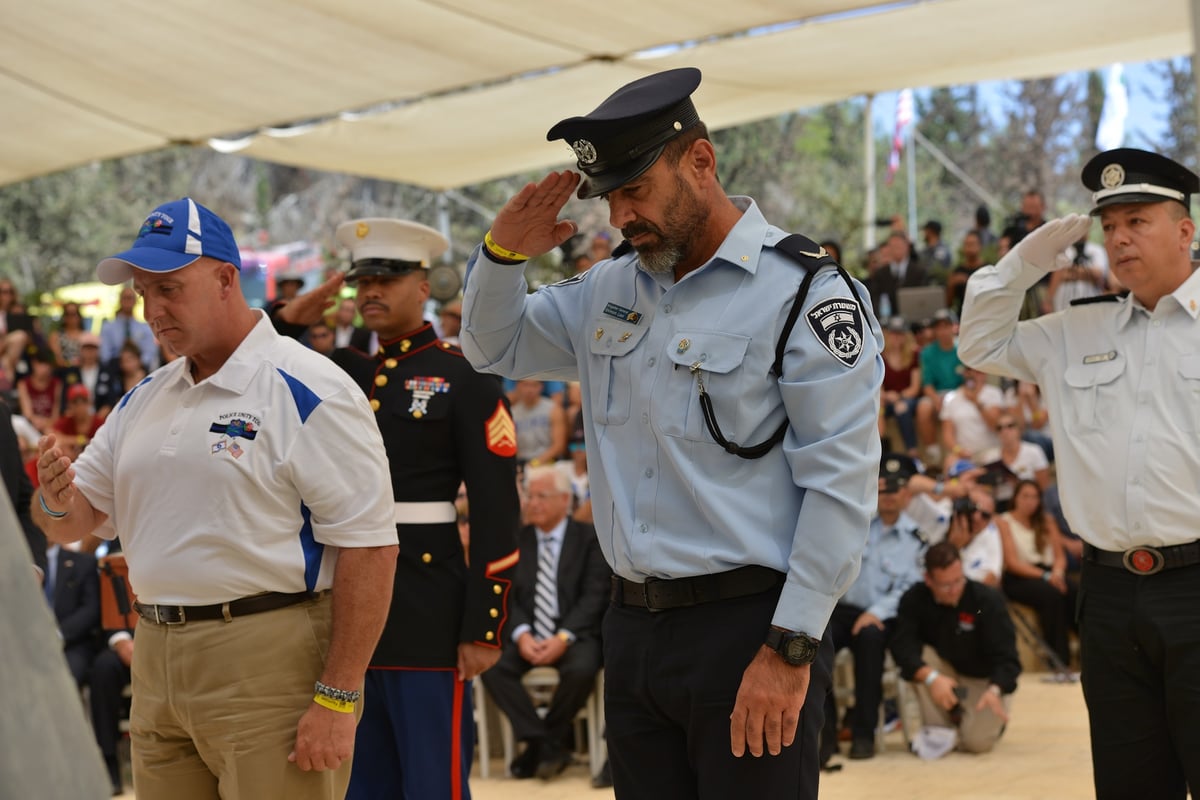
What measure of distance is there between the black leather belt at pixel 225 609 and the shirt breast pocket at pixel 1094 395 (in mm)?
1809

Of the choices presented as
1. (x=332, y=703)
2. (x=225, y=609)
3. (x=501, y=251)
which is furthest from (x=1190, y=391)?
(x=225, y=609)

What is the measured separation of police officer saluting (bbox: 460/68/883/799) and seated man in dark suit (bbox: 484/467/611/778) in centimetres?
467

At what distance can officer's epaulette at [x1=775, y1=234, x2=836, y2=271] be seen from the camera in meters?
2.31

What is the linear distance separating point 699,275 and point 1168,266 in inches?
55.0

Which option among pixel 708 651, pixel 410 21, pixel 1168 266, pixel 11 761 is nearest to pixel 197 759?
pixel 708 651

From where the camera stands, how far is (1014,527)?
8.60m

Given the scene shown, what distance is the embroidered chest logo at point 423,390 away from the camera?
12.0 feet

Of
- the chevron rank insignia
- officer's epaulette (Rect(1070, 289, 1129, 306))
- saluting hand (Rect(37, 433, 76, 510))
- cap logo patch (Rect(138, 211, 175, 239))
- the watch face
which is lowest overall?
the watch face

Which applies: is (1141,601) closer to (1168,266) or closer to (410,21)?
(1168,266)

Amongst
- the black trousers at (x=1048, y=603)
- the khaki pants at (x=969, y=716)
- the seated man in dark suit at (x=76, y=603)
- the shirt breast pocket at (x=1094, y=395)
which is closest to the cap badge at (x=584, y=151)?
the shirt breast pocket at (x=1094, y=395)

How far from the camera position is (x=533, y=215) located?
242 centimetres

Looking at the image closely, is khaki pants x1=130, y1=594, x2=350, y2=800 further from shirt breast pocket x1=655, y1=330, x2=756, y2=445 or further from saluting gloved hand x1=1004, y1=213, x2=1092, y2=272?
saluting gloved hand x1=1004, y1=213, x2=1092, y2=272

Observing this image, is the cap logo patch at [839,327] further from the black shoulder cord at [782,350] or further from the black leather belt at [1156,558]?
the black leather belt at [1156,558]

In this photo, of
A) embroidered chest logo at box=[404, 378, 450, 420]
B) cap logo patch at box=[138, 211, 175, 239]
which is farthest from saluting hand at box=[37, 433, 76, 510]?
embroidered chest logo at box=[404, 378, 450, 420]
